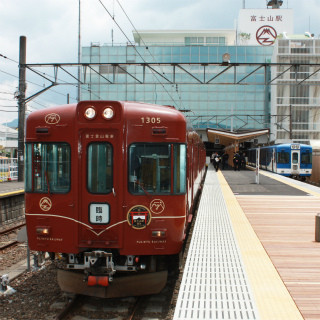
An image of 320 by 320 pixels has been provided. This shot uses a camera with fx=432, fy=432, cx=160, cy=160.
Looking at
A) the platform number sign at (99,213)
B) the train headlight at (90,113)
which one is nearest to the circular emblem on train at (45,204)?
the platform number sign at (99,213)

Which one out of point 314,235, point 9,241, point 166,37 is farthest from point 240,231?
point 166,37

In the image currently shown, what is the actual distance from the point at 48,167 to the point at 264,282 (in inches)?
132

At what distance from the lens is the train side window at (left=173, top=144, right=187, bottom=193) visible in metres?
6.12

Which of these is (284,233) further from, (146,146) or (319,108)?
(319,108)

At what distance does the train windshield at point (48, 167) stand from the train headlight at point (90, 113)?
50 cm

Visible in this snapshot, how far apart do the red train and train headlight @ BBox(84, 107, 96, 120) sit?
0.05 ft

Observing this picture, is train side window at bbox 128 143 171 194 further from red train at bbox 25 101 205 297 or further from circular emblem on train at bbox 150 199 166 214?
circular emblem on train at bbox 150 199 166 214

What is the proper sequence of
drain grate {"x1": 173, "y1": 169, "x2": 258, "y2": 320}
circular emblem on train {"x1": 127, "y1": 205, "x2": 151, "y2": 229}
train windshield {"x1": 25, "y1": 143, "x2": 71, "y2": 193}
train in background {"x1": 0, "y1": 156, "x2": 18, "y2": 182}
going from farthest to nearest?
train in background {"x1": 0, "y1": 156, "x2": 18, "y2": 182} < train windshield {"x1": 25, "y1": 143, "x2": 71, "y2": 193} < circular emblem on train {"x1": 127, "y1": 205, "x2": 151, "y2": 229} < drain grate {"x1": 173, "y1": 169, "x2": 258, "y2": 320}

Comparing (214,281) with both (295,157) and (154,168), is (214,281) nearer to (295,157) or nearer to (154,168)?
(154,168)

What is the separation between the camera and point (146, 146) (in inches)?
239

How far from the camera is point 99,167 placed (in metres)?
6.05

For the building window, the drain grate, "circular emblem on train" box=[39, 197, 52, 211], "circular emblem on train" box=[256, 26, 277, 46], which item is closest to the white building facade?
the building window

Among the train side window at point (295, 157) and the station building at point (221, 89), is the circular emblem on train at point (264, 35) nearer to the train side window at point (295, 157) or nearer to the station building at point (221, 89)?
the station building at point (221, 89)

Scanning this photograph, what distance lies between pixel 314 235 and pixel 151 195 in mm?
4490
